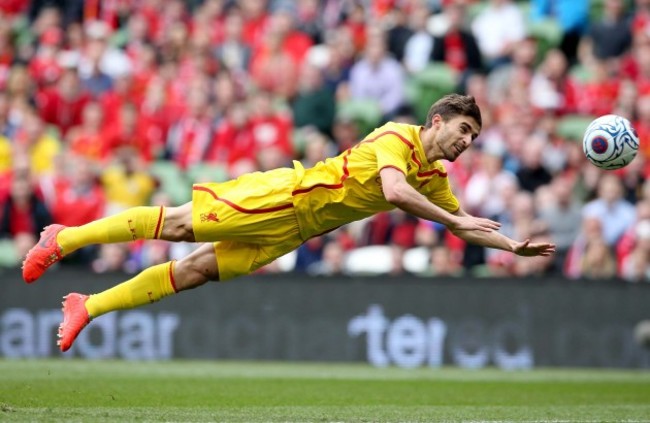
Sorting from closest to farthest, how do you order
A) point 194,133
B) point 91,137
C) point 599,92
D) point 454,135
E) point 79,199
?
1. point 454,135
2. point 79,199
3. point 599,92
4. point 194,133
5. point 91,137

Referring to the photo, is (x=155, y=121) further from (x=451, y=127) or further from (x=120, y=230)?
(x=451, y=127)

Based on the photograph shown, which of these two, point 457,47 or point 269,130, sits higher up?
point 457,47

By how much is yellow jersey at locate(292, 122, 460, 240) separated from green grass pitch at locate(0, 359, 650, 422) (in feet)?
5.10

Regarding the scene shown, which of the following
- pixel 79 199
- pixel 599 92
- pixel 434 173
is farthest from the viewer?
pixel 599 92

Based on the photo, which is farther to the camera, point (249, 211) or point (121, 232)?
point (121, 232)

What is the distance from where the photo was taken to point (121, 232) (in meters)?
10.2

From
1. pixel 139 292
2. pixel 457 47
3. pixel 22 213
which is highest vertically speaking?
pixel 457 47

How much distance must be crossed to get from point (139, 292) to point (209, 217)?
990 millimetres

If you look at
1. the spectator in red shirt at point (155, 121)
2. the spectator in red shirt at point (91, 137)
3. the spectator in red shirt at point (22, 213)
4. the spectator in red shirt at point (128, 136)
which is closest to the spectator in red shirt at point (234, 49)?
the spectator in red shirt at point (155, 121)

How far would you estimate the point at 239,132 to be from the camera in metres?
19.1

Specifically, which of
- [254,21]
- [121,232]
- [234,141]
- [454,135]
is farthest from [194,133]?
[454,135]

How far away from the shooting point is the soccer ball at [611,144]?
10.5 metres

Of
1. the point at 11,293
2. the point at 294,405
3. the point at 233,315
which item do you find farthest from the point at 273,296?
the point at 294,405

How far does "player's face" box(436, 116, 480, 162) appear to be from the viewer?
1003 centimetres
